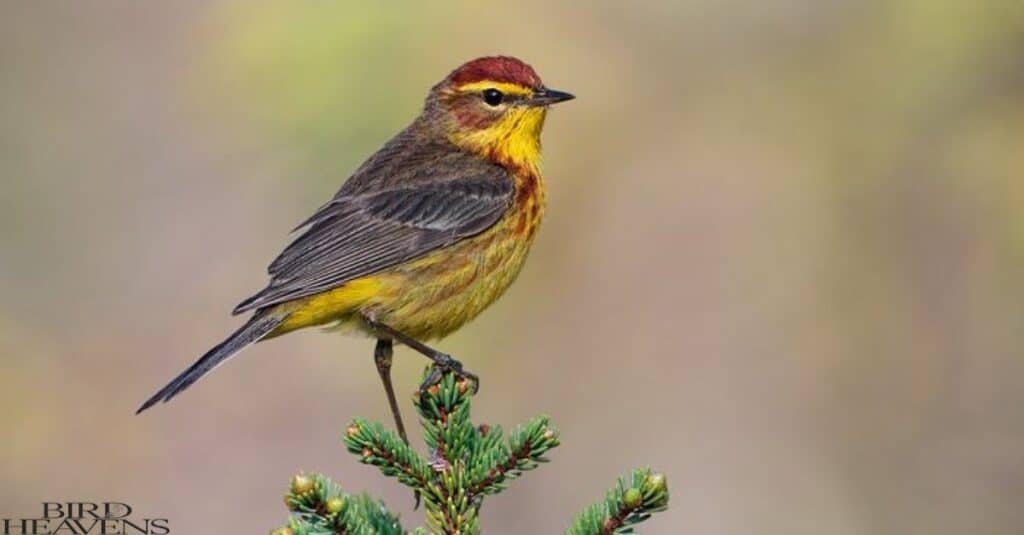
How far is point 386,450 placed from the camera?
13.9ft

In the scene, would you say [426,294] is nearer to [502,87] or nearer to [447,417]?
[502,87]

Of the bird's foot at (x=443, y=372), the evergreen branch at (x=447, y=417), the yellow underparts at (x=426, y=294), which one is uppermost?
the yellow underparts at (x=426, y=294)

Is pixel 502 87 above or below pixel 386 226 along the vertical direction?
above

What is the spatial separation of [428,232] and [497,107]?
0.72 m

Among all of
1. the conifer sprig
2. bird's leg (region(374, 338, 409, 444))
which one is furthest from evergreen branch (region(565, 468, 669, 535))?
bird's leg (region(374, 338, 409, 444))

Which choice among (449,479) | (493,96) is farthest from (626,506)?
(493,96)

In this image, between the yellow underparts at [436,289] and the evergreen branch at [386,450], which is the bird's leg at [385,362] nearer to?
the yellow underparts at [436,289]

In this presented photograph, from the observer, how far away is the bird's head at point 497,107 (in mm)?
6457

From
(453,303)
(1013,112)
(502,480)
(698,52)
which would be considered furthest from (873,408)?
(502,480)

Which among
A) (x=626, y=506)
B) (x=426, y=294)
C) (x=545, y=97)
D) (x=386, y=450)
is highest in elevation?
(x=545, y=97)

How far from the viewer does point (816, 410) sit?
328 inches

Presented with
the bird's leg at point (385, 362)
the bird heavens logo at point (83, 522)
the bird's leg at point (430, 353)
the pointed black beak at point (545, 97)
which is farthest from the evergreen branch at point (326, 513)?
the pointed black beak at point (545, 97)

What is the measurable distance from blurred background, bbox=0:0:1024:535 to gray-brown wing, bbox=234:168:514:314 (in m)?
1.20

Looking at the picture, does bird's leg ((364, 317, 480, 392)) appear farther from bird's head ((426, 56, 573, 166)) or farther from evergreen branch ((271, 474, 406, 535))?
bird's head ((426, 56, 573, 166))
